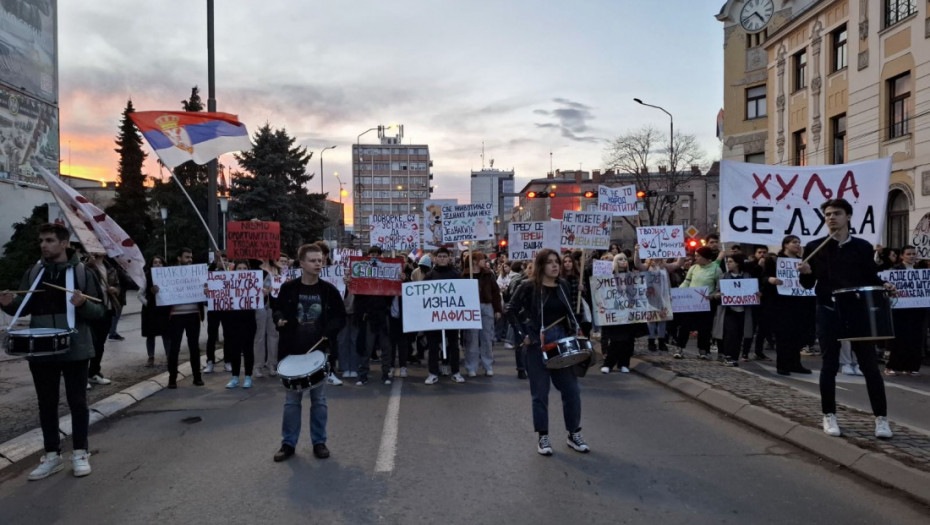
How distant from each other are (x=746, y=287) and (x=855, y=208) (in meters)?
2.38

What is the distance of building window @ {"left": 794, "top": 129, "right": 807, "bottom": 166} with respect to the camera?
28969mm

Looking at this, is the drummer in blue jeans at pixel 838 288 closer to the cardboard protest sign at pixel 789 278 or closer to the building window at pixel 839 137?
the cardboard protest sign at pixel 789 278

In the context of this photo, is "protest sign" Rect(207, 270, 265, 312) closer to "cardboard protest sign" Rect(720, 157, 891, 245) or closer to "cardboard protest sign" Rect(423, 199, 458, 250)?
"cardboard protest sign" Rect(720, 157, 891, 245)

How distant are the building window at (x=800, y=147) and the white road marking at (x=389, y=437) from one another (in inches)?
1018

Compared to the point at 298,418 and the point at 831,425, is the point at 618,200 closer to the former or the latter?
the point at 831,425

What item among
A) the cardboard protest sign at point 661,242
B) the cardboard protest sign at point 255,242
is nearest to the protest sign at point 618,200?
the cardboard protest sign at point 661,242

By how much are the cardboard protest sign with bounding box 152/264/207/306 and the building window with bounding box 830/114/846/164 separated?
81.0 feet

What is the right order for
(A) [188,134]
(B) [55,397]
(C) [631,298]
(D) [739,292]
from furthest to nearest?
(A) [188,134]
(D) [739,292]
(C) [631,298]
(B) [55,397]

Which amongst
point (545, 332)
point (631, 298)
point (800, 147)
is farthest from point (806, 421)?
point (800, 147)

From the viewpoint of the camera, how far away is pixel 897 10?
22.7 metres

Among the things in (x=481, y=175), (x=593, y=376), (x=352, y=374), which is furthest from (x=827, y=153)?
(x=481, y=175)

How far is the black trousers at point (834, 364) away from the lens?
5.93m

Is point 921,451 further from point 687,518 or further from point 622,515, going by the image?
point 622,515

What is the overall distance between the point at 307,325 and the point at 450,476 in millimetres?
1982
